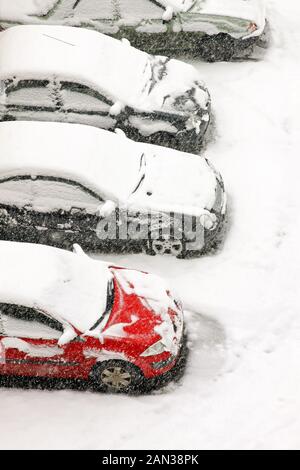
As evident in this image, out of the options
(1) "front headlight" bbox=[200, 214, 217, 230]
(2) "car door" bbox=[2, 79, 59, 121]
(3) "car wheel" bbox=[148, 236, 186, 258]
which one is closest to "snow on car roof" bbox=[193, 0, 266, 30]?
(2) "car door" bbox=[2, 79, 59, 121]

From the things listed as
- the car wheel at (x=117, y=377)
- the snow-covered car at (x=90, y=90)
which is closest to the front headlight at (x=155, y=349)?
the car wheel at (x=117, y=377)

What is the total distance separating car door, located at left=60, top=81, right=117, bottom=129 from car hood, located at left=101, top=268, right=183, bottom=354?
2699mm

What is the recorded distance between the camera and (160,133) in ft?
32.0

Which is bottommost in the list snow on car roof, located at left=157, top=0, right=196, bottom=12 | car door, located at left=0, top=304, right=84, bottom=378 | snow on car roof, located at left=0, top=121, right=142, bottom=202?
car door, located at left=0, top=304, right=84, bottom=378

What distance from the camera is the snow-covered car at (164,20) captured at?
11.3m

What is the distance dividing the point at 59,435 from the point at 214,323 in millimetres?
2327

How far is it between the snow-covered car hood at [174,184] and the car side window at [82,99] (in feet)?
3.20

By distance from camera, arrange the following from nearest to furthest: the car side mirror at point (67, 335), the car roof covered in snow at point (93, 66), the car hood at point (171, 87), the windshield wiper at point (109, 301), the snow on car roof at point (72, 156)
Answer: the car side mirror at point (67, 335), the windshield wiper at point (109, 301), the snow on car roof at point (72, 156), the car roof covered in snow at point (93, 66), the car hood at point (171, 87)

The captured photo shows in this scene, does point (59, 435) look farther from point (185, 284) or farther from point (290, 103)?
point (290, 103)

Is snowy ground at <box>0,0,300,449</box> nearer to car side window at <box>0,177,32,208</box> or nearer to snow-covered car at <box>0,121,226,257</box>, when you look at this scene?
snow-covered car at <box>0,121,226,257</box>

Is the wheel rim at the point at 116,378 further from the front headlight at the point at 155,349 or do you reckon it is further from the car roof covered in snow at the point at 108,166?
the car roof covered in snow at the point at 108,166

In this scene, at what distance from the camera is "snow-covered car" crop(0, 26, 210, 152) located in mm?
9453

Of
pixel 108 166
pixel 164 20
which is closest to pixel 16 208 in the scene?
pixel 108 166

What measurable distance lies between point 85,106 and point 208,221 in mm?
2529
